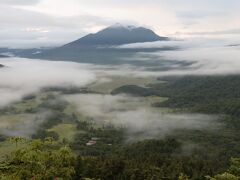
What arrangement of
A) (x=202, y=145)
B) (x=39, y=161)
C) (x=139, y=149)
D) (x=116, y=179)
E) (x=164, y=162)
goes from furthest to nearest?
(x=202, y=145) < (x=139, y=149) < (x=164, y=162) < (x=116, y=179) < (x=39, y=161)

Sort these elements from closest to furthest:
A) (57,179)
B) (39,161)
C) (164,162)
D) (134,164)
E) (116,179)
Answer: (57,179), (39,161), (116,179), (134,164), (164,162)

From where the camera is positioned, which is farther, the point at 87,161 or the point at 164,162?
the point at 164,162

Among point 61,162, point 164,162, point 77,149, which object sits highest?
point 61,162

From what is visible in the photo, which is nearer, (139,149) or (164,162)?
(164,162)

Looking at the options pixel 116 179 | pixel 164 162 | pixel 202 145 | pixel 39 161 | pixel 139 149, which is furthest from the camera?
pixel 202 145

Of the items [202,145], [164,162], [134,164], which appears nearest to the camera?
[134,164]

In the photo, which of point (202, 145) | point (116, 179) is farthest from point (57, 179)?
point (202, 145)

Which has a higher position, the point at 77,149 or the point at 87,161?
the point at 87,161

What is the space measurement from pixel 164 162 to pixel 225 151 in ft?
193

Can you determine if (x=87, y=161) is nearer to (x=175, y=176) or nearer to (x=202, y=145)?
(x=175, y=176)

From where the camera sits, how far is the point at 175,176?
105625 mm

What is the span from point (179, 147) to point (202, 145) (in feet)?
45.2

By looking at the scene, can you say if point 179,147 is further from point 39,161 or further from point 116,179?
point 39,161

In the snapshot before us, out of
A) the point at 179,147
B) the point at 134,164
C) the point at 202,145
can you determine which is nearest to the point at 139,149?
the point at 179,147
